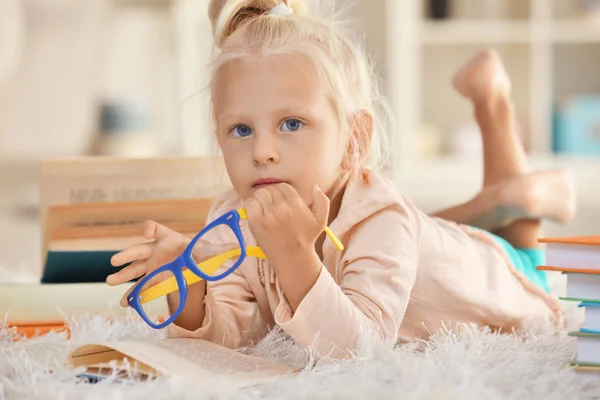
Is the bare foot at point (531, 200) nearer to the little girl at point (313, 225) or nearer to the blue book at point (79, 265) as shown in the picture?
the little girl at point (313, 225)

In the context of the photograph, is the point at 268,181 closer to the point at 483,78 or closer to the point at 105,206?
the point at 105,206

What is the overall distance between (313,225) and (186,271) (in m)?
0.14

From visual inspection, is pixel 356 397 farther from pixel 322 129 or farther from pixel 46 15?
pixel 46 15

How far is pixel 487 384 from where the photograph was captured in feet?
2.43

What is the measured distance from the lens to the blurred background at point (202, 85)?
123 inches

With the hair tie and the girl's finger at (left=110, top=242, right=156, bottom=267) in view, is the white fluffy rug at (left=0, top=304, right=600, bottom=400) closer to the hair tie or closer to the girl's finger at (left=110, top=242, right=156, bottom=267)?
the girl's finger at (left=110, top=242, right=156, bottom=267)

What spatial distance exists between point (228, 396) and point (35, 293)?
0.58 metres

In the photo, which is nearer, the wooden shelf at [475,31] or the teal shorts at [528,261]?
the teal shorts at [528,261]

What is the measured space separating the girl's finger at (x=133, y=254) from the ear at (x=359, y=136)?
0.25 metres

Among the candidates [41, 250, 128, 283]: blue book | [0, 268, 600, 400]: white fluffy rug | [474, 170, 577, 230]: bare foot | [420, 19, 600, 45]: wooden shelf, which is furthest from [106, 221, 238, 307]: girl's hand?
[420, 19, 600, 45]: wooden shelf

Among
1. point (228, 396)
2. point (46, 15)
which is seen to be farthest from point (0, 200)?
point (228, 396)

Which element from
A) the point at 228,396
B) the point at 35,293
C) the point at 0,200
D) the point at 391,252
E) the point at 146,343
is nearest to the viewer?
the point at 228,396

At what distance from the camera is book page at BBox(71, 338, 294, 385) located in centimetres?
73

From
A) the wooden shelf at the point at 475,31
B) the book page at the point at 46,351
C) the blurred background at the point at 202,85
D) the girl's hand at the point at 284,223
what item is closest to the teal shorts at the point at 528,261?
the girl's hand at the point at 284,223
